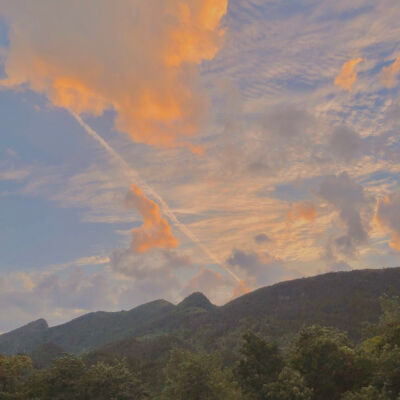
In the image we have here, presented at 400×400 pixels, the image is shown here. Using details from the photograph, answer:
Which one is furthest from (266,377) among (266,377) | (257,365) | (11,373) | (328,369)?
(11,373)

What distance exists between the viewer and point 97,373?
5544 cm

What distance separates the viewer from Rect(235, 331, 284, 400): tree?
5247cm

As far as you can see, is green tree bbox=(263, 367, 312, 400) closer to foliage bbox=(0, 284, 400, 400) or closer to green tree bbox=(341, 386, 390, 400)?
foliage bbox=(0, 284, 400, 400)

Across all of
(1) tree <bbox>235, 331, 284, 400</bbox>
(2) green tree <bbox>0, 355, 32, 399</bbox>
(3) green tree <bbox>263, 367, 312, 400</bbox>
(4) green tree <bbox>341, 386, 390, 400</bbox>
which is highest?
(2) green tree <bbox>0, 355, 32, 399</bbox>

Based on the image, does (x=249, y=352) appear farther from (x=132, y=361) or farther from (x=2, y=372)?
(x=132, y=361)

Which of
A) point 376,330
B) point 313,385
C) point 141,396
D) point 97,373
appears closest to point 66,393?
point 97,373

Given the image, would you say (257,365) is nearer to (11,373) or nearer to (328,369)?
(328,369)

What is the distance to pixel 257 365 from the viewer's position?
5431 cm

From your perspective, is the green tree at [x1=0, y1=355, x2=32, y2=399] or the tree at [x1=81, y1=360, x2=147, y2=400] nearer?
the tree at [x1=81, y1=360, x2=147, y2=400]

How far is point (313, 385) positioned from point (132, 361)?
97.9 meters

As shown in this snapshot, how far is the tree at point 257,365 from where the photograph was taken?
52469mm

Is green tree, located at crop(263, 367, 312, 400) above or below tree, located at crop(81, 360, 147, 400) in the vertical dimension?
below

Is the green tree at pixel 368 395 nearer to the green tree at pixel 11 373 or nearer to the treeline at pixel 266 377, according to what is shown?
the treeline at pixel 266 377

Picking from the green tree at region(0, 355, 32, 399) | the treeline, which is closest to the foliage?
the treeline
